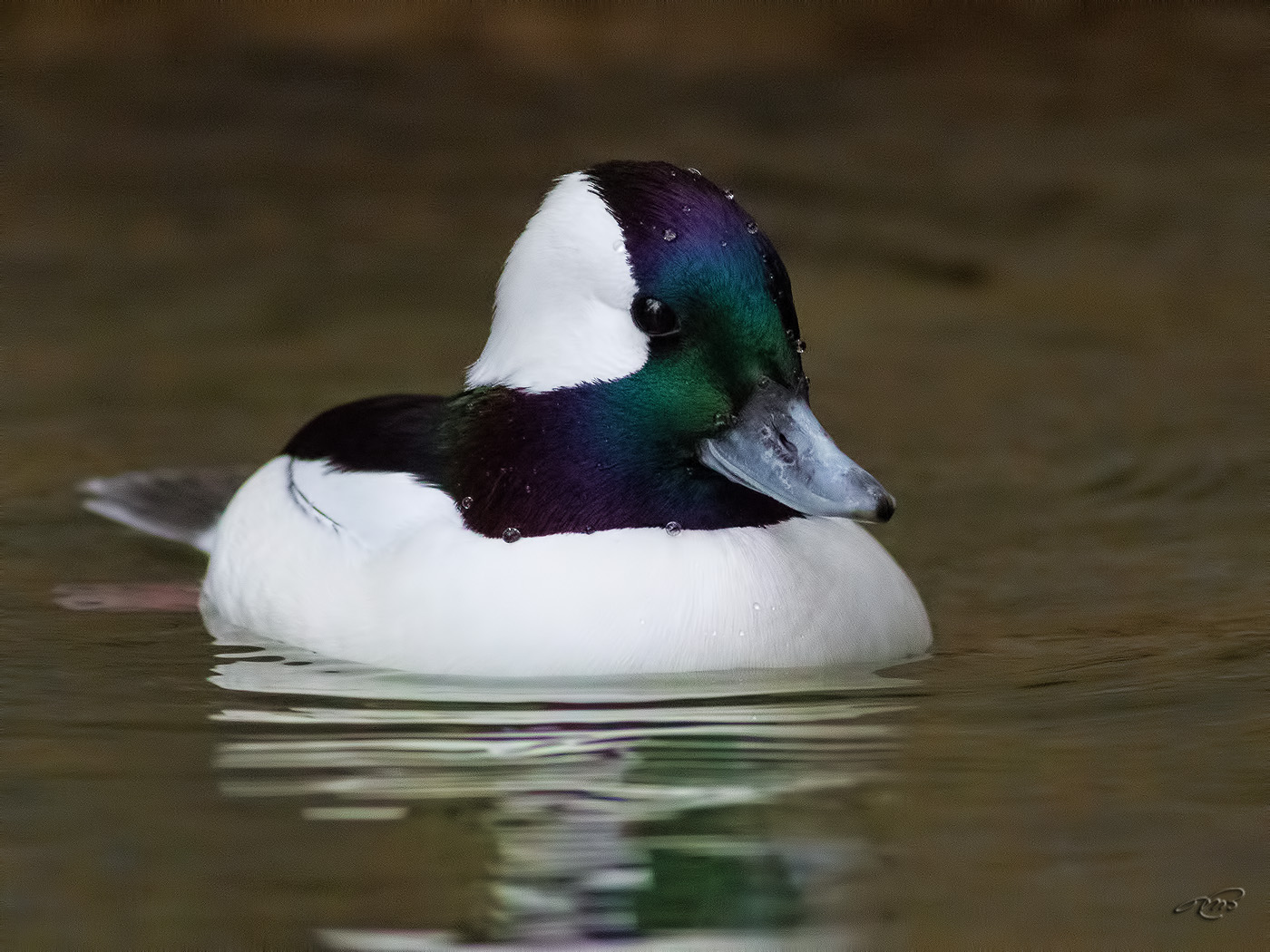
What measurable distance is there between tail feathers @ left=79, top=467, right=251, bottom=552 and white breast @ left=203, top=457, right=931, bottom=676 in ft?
4.29

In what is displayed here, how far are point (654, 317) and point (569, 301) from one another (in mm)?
194

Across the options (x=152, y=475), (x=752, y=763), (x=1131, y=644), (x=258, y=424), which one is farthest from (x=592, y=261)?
(x=258, y=424)

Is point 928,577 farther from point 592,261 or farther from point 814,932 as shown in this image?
point 814,932

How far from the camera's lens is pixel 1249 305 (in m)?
9.80

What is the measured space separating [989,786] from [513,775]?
88cm

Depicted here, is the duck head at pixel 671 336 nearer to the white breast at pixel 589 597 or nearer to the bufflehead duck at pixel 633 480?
the bufflehead duck at pixel 633 480

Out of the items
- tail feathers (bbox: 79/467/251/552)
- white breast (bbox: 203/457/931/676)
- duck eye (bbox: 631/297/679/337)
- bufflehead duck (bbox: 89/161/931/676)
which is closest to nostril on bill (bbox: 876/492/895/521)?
bufflehead duck (bbox: 89/161/931/676)

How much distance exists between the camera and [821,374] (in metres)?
8.82

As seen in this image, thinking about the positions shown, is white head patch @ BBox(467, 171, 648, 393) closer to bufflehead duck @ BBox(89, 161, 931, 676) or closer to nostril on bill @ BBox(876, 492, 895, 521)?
bufflehead duck @ BBox(89, 161, 931, 676)

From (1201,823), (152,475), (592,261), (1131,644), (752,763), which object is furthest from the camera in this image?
(152,475)

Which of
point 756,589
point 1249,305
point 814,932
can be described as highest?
point 1249,305

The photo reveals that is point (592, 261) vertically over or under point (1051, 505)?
over

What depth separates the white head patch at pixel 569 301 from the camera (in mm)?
4871

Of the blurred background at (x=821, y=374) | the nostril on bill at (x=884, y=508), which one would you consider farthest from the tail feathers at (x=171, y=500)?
the nostril on bill at (x=884, y=508)
